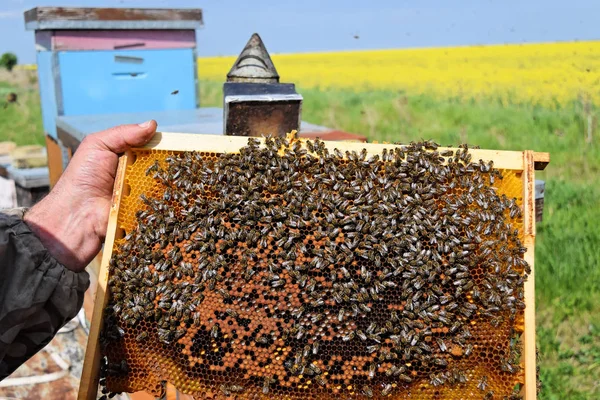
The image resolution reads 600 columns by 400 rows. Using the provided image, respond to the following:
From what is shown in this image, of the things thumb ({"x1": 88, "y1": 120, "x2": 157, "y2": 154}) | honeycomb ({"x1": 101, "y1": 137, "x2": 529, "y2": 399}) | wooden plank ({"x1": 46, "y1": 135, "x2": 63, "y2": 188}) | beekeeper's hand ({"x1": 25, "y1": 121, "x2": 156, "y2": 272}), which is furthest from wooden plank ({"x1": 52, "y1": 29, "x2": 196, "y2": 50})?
honeycomb ({"x1": 101, "y1": 137, "x2": 529, "y2": 399})

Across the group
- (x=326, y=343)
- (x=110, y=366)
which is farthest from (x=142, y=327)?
(x=326, y=343)

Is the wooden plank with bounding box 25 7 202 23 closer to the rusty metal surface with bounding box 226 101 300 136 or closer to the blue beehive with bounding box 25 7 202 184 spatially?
the blue beehive with bounding box 25 7 202 184

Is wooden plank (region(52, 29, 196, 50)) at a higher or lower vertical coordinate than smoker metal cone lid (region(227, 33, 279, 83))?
higher

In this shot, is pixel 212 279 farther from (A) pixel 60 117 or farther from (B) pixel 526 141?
(B) pixel 526 141

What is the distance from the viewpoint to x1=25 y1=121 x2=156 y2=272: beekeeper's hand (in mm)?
3299

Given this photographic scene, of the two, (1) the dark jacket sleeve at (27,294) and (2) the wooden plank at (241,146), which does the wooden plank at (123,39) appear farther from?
(2) the wooden plank at (241,146)

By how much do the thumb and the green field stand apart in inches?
181

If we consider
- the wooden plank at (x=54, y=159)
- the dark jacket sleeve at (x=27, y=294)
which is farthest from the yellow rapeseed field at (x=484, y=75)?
the dark jacket sleeve at (x=27, y=294)

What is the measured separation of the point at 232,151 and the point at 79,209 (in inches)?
46.4

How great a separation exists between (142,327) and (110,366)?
0.86ft

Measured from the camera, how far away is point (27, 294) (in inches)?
105

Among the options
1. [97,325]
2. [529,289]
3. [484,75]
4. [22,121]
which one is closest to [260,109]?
[97,325]

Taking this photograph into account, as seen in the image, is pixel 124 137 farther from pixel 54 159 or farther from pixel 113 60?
pixel 54 159

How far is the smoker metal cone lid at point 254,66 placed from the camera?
406 cm
